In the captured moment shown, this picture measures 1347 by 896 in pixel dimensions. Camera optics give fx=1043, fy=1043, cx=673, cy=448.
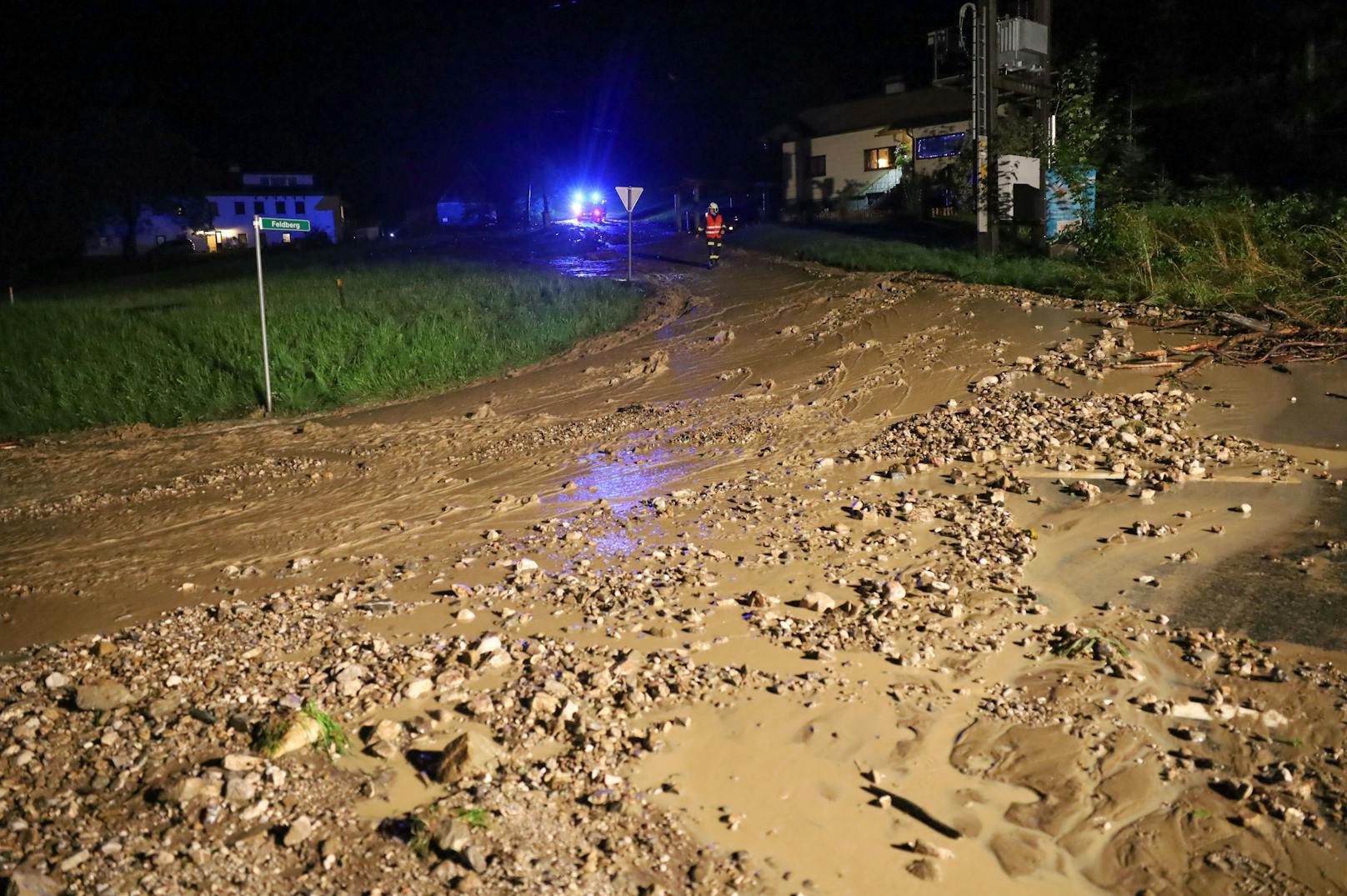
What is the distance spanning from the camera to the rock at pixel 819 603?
6.25m

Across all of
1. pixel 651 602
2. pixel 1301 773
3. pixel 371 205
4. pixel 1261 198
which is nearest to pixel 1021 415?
pixel 651 602

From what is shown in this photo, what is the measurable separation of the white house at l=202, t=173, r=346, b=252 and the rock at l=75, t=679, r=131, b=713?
69.8 meters

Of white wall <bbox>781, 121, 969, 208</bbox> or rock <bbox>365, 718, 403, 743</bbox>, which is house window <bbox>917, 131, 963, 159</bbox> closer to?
white wall <bbox>781, 121, 969, 208</bbox>

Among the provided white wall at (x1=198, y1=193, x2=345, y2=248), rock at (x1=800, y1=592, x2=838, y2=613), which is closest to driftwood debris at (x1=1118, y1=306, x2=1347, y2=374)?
rock at (x1=800, y1=592, x2=838, y2=613)

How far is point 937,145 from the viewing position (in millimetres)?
46844

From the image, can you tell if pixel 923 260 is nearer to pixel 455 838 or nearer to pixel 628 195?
pixel 628 195

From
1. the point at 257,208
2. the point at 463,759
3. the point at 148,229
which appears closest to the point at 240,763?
the point at 463,759

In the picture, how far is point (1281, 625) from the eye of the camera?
599 centimetres

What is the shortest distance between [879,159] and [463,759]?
49.7 meters

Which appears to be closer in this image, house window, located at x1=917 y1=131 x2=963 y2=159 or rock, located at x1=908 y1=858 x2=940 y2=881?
rock, located at x1=908 y1=858 x2=940 y2=881

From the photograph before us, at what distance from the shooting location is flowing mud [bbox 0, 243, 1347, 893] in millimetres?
4117

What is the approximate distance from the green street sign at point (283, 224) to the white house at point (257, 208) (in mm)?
60690

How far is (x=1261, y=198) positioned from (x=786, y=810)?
77.4 feet

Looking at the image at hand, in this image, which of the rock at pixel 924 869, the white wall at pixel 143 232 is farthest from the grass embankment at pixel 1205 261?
the white wall at pixel 143 232
